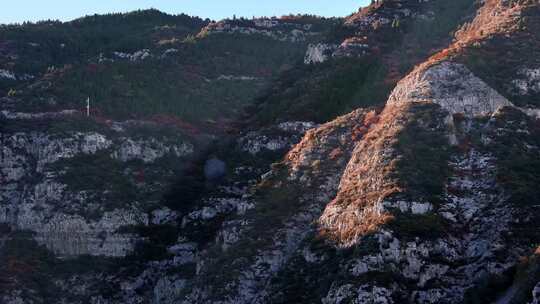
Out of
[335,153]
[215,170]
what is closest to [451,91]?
[335,153]

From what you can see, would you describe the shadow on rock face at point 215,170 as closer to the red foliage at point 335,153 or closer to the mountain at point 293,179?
the mountain at point 293,179

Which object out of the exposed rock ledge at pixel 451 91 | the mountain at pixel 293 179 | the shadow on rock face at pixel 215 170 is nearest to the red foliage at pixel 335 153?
the mountain at pixel 293 179

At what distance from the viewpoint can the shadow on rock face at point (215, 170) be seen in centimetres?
12864

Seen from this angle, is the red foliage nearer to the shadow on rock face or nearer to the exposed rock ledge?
the exposed rock ledge

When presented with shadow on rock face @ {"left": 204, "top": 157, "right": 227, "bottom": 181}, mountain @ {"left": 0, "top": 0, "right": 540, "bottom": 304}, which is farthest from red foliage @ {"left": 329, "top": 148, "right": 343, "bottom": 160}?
shadow on rock face @ {"left": 204, "top": 157, "right": 227, "bottom": 181}

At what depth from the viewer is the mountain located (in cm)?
8950

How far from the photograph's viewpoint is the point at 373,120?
120188 mm

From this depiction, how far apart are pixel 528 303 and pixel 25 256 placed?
6437 cm

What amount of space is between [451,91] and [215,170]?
118 feet

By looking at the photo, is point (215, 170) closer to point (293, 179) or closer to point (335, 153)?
point (293, 179)

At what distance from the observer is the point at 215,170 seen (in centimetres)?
12962

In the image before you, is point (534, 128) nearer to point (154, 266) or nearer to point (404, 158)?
point (404, 158)

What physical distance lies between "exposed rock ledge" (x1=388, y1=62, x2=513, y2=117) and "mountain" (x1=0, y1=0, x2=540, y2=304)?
28 cm

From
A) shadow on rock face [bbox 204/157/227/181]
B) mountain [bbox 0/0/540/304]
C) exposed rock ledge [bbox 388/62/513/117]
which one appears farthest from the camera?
shadow on rock face [bbox 204/157/227/181]
